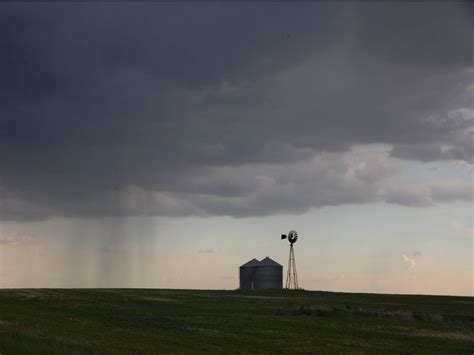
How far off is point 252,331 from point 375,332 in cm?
918

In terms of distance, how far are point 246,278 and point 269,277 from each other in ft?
19.7

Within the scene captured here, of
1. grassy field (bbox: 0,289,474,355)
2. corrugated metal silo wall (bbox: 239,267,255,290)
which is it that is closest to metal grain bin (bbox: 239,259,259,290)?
corrugated metal silo wall (bbox: 239,267,255,290)

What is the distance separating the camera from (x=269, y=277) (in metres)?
141

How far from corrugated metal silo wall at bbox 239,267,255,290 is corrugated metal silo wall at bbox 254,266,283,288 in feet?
4.06

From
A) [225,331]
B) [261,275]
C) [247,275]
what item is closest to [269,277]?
[261,275]

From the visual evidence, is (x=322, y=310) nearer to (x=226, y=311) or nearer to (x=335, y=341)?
(x=226, y=311)

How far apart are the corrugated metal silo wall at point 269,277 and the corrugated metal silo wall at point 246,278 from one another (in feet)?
4.06

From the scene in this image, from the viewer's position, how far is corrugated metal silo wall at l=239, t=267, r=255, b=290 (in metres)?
143

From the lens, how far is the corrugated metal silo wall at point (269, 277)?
140125mm

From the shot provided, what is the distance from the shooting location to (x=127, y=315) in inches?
2301

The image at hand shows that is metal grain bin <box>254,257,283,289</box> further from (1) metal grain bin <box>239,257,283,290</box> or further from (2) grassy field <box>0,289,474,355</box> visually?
(2) grassy field <box>0,289,474,355</box>

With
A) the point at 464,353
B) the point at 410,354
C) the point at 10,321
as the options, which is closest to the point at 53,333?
the point at 10,321

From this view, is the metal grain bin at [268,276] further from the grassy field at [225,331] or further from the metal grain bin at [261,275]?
the grassy field at [225,331]

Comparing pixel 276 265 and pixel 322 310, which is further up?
pixel 276 265
